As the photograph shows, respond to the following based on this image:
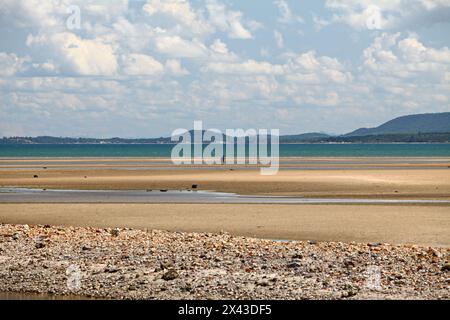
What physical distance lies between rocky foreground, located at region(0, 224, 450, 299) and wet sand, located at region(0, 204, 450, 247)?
3609 millimetres

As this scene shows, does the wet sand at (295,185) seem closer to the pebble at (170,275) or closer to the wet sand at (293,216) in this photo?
the wet sand at (293,216)

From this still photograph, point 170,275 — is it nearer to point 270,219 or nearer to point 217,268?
point 217,268

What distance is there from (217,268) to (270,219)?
12649mm

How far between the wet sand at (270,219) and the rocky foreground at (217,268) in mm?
3609

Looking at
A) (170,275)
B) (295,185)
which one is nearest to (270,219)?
(170,275)

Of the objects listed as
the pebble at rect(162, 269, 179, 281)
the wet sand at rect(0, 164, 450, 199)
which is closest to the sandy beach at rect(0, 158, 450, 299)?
the pebble at rect(162, 269, 179, 281)

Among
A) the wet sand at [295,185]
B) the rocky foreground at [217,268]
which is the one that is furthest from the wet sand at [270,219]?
the wet sand at [295,185]

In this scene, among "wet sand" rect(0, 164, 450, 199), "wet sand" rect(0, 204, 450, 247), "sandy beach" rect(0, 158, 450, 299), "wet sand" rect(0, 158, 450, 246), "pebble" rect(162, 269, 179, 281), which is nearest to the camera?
"sandy beach" rect(0, 158, 450, 299)

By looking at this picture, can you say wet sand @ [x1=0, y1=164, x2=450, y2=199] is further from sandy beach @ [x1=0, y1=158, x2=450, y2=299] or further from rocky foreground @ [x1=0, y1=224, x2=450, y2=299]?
rocky foreground @ [x1=0, y1=224, x2=450, y2=299]

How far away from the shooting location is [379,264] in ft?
69.9

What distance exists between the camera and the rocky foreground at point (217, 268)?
19.2 metres

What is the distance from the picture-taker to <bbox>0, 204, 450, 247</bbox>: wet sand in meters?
28.9

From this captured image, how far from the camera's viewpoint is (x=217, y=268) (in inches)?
847
